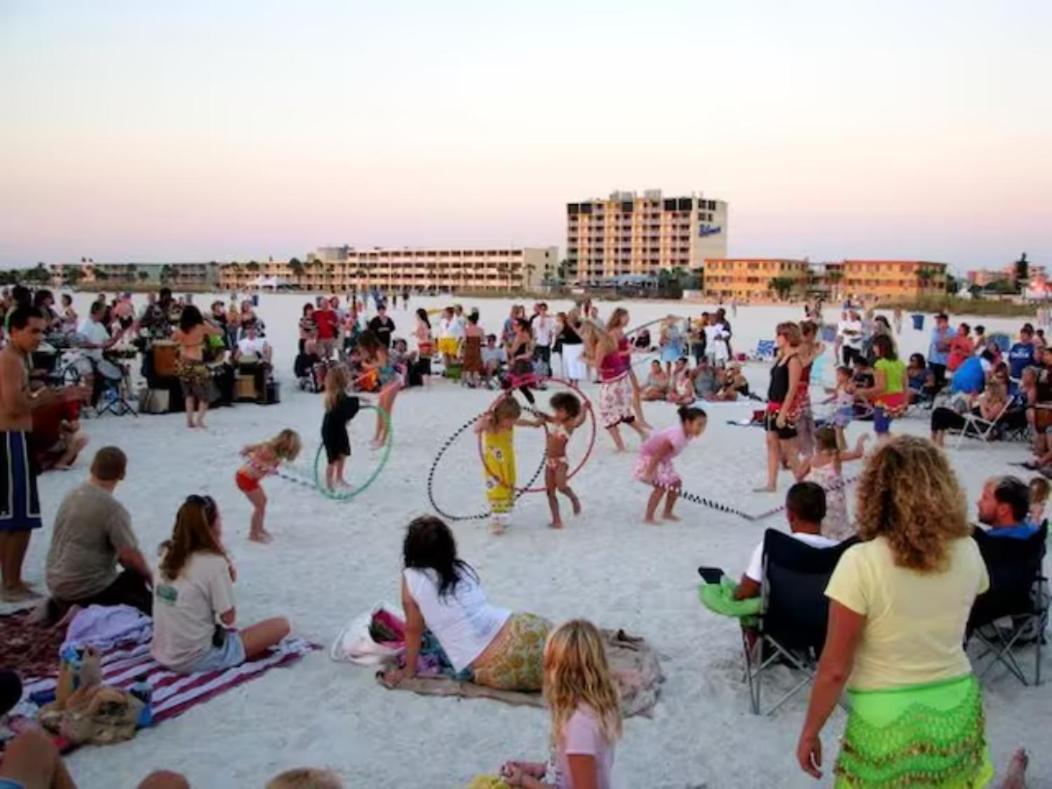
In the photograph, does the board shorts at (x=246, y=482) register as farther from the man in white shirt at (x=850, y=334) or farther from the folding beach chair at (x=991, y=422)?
the man in white shirt at (x=850, y=334)

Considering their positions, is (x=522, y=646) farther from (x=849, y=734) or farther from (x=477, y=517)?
(x=477, y=517)

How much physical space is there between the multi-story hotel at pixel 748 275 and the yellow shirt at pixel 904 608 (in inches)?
4493

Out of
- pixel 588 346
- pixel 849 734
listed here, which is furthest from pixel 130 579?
pixel 588 346

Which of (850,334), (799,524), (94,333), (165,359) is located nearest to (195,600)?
(799,524)

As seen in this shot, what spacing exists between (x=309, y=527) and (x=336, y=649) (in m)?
2.86

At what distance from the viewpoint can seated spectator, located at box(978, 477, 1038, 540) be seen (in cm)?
473

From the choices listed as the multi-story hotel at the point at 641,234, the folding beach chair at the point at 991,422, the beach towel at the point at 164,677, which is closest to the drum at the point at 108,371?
the beach towel at the point at 164,677

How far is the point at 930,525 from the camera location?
2.45 metres

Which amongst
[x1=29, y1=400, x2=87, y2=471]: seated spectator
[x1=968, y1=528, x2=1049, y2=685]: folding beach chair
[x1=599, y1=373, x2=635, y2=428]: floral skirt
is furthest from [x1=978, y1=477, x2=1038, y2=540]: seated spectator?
[x1=29, y1=400, x2=87, y2=471]: seated spectator

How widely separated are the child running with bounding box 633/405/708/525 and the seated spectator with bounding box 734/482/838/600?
3018mm

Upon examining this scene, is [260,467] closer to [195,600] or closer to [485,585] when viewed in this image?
[485,585]

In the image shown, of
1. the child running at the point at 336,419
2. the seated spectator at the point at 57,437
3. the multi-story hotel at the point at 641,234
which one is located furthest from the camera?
the multi-story hotel at the point at 641,234

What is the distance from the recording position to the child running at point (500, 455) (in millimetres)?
7516

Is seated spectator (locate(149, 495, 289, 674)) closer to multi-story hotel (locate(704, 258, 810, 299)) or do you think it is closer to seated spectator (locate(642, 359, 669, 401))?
seated spectator (locate(642, 359, 669, 401))
